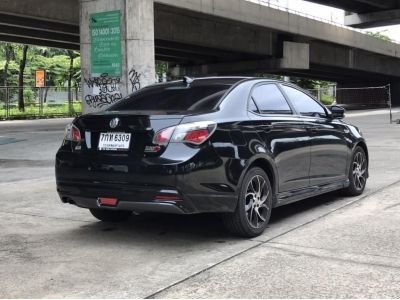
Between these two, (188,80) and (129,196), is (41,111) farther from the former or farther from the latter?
(129,196)

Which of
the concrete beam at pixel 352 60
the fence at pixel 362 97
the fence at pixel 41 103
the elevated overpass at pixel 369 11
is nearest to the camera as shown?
the fence at pixel 41 103

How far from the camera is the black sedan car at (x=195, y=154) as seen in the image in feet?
17.2

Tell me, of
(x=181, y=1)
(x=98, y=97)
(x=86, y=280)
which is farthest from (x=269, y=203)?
(x=181, y=1)

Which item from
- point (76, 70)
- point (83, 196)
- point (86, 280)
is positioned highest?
point (76, 70)

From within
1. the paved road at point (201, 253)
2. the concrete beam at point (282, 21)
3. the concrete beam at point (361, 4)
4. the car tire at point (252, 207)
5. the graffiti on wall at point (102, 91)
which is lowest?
the paved road at point (201, 253)

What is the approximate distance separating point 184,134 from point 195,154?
209 millimetres

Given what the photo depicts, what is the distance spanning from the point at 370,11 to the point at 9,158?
3573cm

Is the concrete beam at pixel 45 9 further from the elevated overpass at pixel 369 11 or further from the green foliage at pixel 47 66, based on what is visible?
Result: the green foliage at pixel 47 66

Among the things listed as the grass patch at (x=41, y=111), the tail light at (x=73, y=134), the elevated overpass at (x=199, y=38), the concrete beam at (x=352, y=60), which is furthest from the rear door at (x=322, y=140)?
the grass patch at (x=41, y=111)

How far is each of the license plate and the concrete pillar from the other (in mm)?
10328

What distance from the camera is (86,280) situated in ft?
14.7

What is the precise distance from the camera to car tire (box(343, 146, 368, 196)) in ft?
25.8

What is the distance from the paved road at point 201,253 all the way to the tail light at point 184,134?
3.31 feet

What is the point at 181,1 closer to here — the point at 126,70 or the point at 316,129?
the point at 126,70
